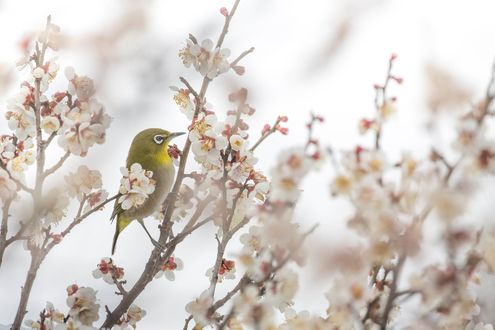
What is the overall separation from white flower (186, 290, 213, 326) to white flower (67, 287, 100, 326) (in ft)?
1.37

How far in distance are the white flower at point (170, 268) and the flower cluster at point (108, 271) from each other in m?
0.17

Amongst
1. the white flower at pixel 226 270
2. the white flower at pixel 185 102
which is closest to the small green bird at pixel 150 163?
the white flower at pixel 185 102


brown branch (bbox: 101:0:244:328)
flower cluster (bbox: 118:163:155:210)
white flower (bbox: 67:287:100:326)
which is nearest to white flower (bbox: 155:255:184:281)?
brown branch (bbox: 101:0:244:328)

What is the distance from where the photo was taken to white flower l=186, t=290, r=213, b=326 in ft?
7.97

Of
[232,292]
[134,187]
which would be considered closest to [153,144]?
[134,187]

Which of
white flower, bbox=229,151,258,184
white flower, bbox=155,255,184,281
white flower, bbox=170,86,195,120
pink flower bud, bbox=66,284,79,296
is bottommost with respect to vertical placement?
pink flower bud, bbox=66,284,79,296

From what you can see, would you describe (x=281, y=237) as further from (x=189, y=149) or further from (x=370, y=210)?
(x=189, y=149)

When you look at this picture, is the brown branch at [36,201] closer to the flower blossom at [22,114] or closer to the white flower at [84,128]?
the flower blossom at [22,114]

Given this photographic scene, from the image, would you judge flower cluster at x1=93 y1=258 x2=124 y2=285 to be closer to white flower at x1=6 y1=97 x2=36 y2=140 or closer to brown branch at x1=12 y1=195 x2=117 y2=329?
brown branch at x1=12 y1=195 x2=117 y2=329

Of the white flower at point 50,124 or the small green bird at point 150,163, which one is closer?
the white flower at point 50,124

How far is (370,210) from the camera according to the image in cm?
178

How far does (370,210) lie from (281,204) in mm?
282

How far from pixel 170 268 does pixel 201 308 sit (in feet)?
1.96

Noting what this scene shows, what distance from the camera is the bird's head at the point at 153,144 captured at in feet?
11.1
